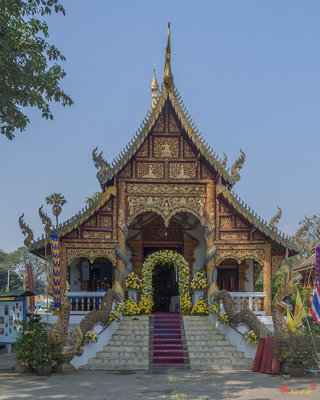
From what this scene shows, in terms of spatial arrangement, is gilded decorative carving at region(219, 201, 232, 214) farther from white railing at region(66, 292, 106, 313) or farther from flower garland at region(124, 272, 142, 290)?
white railing at region(66, 292, 106, 313)

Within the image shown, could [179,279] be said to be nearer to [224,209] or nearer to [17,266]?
[224,209]

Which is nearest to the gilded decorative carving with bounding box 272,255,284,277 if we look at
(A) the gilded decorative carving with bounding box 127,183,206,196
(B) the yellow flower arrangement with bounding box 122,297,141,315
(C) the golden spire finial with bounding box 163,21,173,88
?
Answer: (A) the gilded decorative carving with bounding box 127,183,206,196

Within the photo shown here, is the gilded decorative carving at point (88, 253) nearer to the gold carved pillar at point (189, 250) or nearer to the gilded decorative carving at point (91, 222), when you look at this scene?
the gilded decorative carving at point (91, 222)

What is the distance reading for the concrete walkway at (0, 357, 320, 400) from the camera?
8.59m

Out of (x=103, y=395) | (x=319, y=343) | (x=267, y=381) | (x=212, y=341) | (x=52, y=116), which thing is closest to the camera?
(x=103, y=395)

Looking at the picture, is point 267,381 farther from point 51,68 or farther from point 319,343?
point 51,68

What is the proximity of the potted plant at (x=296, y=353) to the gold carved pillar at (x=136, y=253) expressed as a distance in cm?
707

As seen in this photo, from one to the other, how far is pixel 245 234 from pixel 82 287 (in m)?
5.81

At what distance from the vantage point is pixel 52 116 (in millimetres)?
11641

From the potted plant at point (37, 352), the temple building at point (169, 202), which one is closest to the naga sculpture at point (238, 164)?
the temple building at point (169, 202)

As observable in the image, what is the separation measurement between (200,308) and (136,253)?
3.25 m

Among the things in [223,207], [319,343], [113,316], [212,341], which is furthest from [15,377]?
[223,207]

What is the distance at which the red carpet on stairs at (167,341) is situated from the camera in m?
12.2

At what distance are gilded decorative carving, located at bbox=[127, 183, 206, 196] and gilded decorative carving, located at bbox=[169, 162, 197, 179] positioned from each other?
0.30 meters
